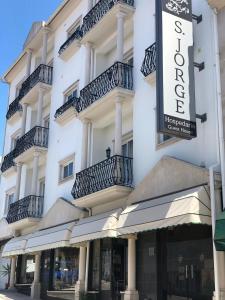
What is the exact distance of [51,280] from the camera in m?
20.0

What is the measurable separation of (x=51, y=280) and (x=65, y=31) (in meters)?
12.4

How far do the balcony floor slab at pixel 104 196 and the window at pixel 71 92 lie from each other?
6.15 m

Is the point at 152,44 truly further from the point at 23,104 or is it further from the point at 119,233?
the point at 23,104

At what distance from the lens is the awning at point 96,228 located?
14.0 meters

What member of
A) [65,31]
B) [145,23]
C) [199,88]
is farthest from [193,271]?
[65,31]

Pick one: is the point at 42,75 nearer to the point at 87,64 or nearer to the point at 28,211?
the point at 87,64

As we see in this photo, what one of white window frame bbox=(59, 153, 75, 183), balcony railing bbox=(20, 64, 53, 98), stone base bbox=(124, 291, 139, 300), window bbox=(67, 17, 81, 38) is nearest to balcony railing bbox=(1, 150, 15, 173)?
balcony railing bbox=(20, 64, 53, 98)

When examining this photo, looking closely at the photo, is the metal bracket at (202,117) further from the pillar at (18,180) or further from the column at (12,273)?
the column at (12,273)

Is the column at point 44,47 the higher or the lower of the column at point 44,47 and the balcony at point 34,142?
the higher

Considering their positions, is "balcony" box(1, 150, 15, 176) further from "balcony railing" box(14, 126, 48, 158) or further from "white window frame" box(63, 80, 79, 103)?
"white window frame" box(63, 80, 79, 103)

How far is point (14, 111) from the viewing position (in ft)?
92.7

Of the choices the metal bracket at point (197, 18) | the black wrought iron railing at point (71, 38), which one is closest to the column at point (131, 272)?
the metal bracket at point (197, 18)

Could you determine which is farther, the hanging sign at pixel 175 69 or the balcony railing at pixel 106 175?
the balcony railing at pixel 106 175

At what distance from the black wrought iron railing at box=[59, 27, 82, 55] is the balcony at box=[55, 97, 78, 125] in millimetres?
2947
